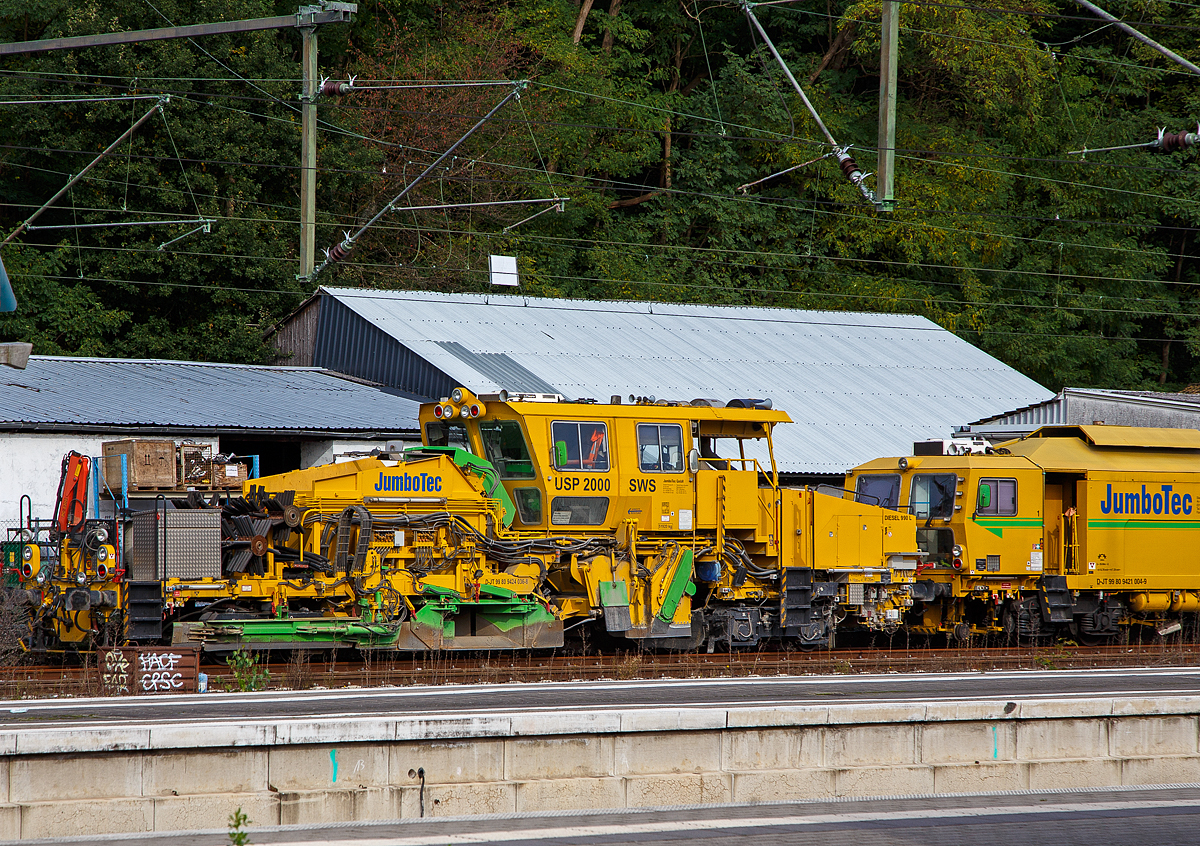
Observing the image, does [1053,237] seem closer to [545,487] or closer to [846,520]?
[846,520]

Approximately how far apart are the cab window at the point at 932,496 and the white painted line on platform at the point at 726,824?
10879 millimetres

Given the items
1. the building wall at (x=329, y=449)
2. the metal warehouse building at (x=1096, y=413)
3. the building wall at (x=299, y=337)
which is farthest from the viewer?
the building wall at (x=299, y=337)

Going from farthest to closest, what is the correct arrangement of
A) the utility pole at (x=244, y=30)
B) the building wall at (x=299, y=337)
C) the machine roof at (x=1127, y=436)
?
the building wall at (x=299, y=337)
the machine roof at (x=1127, y=436)
the utility pole at (x=244, y=30)

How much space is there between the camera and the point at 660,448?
17.5 m

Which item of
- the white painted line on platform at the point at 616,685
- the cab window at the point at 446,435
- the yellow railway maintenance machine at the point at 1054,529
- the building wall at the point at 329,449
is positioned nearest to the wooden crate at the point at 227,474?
the cab window at the point at 446,435

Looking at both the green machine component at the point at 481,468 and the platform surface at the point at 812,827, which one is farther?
the green machine component at the point at 481,468

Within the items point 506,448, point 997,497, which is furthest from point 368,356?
point 997,497

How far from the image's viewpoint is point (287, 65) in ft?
129

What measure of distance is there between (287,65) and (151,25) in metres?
3.96

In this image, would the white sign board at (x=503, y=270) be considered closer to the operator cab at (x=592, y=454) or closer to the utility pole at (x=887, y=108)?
the operator cab at (x=592, y=454)

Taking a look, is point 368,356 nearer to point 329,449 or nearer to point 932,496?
point 329,449

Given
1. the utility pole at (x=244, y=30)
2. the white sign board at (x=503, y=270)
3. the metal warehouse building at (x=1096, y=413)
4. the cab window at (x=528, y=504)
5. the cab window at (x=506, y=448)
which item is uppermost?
the white sign board at (x=503, y=270)

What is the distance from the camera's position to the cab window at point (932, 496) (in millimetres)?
20547

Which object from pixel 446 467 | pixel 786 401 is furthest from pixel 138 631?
pixel 786 401
